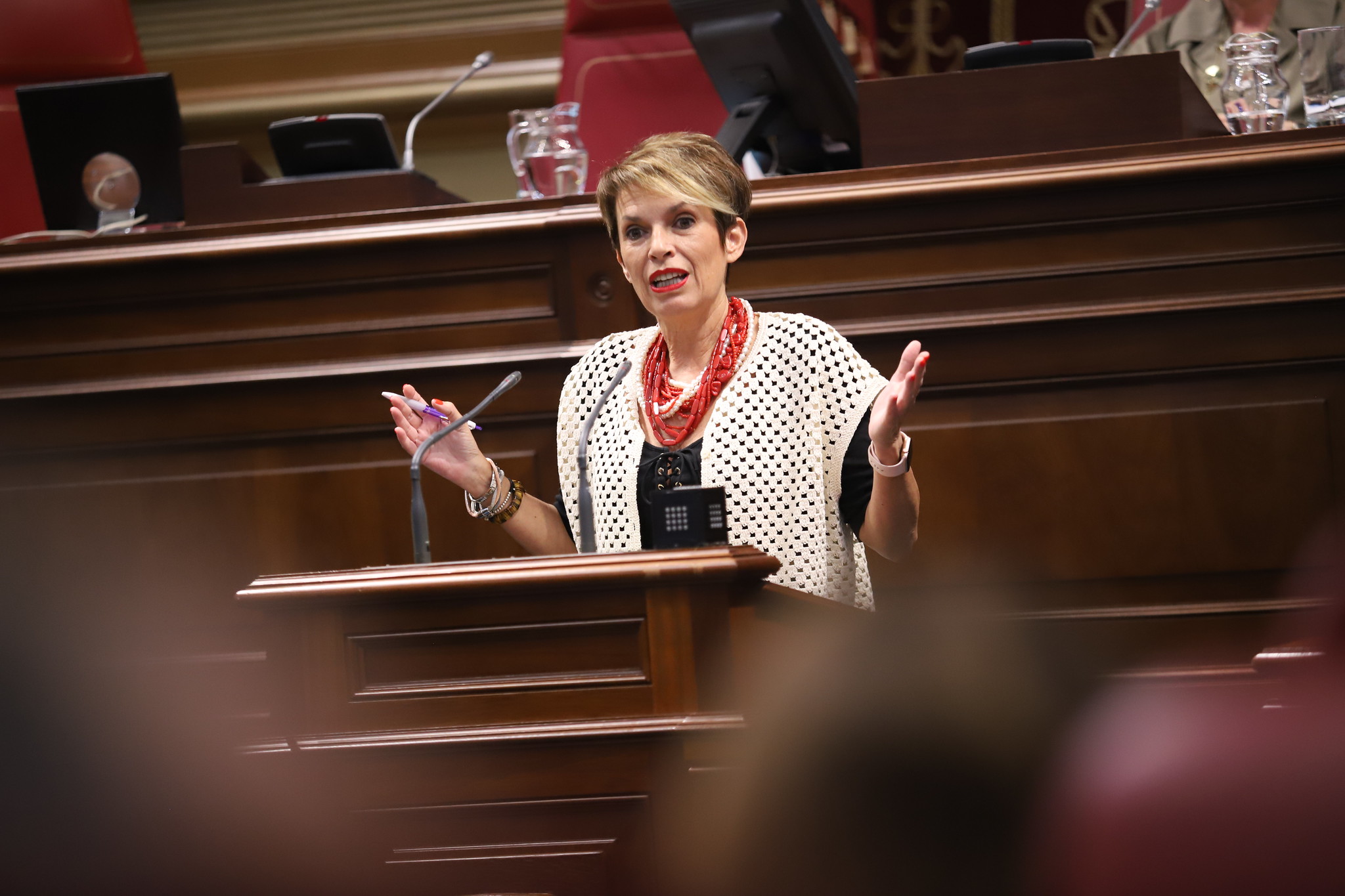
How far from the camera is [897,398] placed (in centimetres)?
133

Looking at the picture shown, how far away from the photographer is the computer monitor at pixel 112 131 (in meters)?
2.36

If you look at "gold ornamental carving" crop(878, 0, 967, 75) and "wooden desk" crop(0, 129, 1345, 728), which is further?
"gold ornamental carving" crop(878, 0, 967, 75)

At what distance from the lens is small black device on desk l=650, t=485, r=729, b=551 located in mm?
1187

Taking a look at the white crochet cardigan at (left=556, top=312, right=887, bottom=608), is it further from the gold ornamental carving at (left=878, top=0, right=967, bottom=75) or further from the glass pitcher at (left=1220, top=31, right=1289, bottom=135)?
the gold ornamental carving at (left=878, top=0, right=967, bottom=75)

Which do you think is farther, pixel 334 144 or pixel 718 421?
pixel 334 144

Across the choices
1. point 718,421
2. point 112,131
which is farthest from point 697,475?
point 112,131

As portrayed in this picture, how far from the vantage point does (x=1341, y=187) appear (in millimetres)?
1863

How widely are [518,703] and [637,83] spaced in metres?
2.38

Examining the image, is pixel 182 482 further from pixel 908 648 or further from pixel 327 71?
pixel 327 71

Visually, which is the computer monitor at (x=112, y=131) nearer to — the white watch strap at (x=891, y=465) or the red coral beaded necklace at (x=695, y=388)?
the red coral beaded necklace at (x=695, y=388)

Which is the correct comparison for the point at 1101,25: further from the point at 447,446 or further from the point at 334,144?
the point at 447,446

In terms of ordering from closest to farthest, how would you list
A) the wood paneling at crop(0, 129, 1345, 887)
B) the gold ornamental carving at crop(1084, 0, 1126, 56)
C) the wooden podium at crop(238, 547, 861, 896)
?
the wooden podium at crop(238, 547, 861, 896)
the wood paneling at crop(0, 129, 1345, 887)
the gold ornamental carving at crop(1084, 0, 1126, 56)

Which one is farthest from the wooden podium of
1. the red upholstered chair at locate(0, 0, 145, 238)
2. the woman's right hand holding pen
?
the red upholstered chair at locate(0, 0, 145, 238)

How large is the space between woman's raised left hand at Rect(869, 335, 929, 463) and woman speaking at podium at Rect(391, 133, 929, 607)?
132 millimetres
